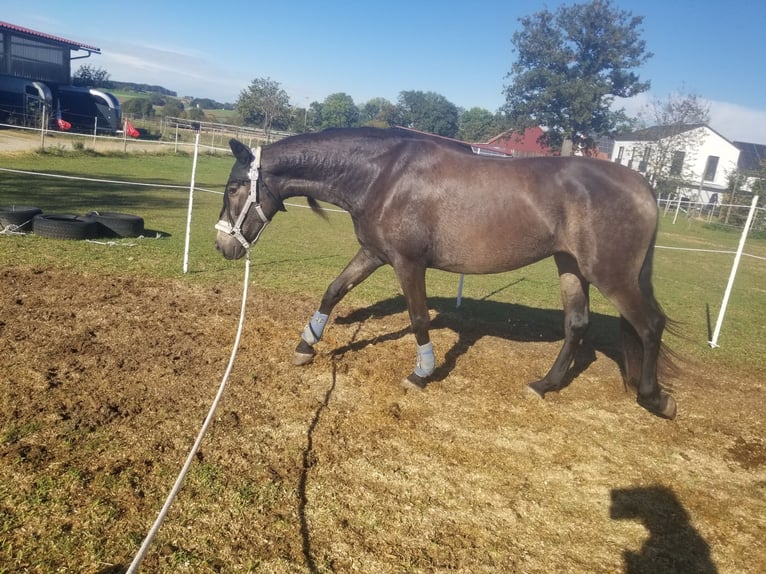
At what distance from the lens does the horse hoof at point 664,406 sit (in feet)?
14.3

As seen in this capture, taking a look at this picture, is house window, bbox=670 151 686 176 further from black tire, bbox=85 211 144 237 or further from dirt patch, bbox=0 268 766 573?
black tire, bbox=85 211 144 237

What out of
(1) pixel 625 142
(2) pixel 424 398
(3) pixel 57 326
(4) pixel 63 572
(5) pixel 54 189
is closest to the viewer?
(4) pixel 63 572

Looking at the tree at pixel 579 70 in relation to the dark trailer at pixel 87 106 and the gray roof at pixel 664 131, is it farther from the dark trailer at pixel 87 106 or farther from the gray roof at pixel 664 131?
the dark trailer at pixel 87 106

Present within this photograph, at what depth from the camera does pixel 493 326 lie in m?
6.65

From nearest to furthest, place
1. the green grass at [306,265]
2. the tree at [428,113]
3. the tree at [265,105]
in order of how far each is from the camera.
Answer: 1. the green grass at [306,265]
2. the tree at [265,105]
3. the tree at [428,113]

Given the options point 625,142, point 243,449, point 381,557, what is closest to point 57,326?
point 243,449

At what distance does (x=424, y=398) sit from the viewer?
4.39 metres

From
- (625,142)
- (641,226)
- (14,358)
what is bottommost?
(14,358)

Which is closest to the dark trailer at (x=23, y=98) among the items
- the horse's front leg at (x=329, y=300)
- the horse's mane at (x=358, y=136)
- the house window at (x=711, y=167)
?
the horse's mane at (x=358, y=136)

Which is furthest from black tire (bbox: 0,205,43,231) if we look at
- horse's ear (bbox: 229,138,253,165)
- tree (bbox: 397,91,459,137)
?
tree (bbox: 397,91,459,137)

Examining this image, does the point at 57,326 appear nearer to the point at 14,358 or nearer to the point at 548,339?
the point at 14,358

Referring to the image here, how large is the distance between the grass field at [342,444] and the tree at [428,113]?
6504 cm

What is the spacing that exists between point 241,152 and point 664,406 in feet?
13.3

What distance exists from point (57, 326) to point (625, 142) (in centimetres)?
5354
